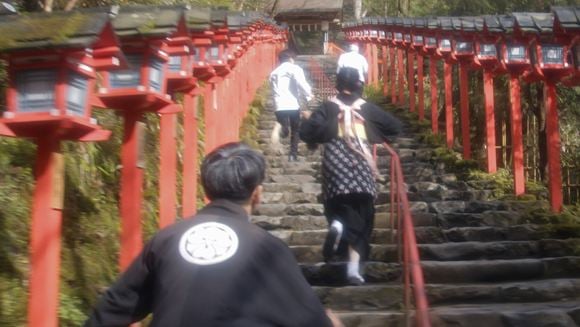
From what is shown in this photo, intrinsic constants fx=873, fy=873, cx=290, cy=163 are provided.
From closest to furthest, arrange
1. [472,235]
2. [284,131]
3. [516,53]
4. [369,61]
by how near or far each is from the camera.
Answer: [472,235], [516,53], [284,131], [369,61]

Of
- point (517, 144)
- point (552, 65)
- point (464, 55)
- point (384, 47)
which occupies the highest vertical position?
point (384, 47)

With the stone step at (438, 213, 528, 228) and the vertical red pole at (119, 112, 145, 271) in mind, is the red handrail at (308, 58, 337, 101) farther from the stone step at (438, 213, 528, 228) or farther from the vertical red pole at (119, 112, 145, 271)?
the vertical red pole at (119, 112, 145, 271)

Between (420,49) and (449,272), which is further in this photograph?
(420,49)

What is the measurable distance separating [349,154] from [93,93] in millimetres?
1972

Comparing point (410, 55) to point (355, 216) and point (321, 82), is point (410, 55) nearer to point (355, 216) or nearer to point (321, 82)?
point (321, 82)

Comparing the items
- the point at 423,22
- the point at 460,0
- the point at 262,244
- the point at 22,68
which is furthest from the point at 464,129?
the point at 262,244

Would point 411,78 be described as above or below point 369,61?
below

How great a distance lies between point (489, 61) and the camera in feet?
39.5

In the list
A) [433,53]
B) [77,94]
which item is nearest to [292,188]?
[433,53]

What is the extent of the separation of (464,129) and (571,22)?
12.4ft

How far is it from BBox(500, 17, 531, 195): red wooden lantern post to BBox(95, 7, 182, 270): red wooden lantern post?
5.73 meters

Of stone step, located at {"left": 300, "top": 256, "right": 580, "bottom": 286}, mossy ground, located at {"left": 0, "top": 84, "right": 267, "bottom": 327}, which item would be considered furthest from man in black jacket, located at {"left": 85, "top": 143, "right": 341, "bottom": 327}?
stone step, located at {"left": 300, "top": 256, "right": 580, "bottom": 286}

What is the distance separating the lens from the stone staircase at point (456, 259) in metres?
6.50

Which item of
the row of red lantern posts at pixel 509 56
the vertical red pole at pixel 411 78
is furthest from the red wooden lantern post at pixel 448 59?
the vertical red pole at pixel 411 78
